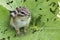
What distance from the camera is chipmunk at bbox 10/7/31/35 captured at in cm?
209

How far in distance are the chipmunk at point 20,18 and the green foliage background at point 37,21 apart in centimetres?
8

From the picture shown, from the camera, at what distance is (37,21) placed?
91.7 inches

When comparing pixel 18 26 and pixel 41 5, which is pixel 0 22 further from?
pixel 41 5

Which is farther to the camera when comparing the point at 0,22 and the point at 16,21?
the point at 0,22

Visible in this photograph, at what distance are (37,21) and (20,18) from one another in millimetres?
274

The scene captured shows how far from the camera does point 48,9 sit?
237cm

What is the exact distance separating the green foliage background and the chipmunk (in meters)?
0.08

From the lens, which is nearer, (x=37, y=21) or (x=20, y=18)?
(x=20, y=18)

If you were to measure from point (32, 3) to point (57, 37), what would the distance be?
412 millimetres

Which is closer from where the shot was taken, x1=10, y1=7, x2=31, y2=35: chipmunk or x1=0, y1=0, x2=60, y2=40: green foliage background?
x1=10, y1=7, x2=31, y2=35: chipmunk

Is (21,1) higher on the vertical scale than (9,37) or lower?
higher

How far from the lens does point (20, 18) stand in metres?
2.10

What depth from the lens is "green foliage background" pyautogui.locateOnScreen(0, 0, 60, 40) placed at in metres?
2.23

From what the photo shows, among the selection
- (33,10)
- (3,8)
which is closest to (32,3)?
(33,10)
